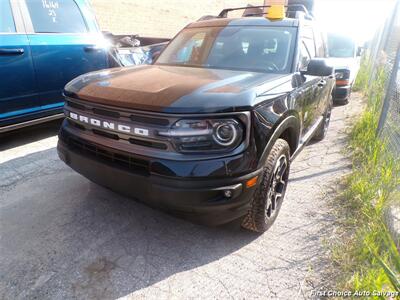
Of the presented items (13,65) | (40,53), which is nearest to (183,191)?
(13,65)

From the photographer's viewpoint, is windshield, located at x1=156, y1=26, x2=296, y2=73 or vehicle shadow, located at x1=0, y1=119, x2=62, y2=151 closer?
windshield, located at x1=156, y1=26, x2=296, y2=73

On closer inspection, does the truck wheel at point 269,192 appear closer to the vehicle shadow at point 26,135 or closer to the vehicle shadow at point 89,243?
the vehicle shadow at point 89,243

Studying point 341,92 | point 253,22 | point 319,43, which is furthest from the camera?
point 341,92

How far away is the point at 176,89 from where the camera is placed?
7.02 ft

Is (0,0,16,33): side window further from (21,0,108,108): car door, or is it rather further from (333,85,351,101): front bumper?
(333,85,351,101): front bumper

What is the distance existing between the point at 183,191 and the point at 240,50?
5.79 ft

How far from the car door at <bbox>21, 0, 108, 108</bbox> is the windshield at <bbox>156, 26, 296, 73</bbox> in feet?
5.15

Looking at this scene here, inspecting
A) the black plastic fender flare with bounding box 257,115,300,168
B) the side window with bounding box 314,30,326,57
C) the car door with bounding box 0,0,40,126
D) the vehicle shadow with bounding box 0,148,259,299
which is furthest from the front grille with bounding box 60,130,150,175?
the side window with bounding box 314,30,326,57

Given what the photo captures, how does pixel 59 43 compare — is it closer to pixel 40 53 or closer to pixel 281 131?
pixel 40 53

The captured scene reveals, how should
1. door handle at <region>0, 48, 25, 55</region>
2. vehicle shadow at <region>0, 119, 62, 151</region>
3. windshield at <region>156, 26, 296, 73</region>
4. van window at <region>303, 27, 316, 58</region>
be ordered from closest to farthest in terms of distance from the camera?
windshield at <region>156, 26, 296, 73</region>
van window at <region>303, 27, 316, 58</region>
door handle at <region>0, 48, 25, 55</region>
vehicle shadow at <region>0, 119, 62, 151</region>

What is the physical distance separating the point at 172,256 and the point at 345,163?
2828mm

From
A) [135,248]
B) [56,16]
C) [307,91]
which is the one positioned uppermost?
[56,16]

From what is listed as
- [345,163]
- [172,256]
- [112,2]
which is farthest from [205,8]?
[172,256]

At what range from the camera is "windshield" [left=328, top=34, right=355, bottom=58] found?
809 cm
